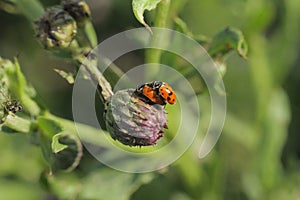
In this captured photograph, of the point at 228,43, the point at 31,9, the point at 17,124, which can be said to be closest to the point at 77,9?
the point at 31,9

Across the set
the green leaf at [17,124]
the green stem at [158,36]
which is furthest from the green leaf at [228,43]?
the green leaf at [17,124]

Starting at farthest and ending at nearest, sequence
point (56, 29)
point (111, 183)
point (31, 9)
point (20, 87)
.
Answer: point (111, 183), point (31, 9), point (20, 87), point (56, 29)

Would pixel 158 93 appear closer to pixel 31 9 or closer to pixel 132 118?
pixel 132 118

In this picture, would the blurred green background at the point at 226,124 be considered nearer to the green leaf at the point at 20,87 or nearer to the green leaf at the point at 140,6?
the green leaf at the point at 20,87

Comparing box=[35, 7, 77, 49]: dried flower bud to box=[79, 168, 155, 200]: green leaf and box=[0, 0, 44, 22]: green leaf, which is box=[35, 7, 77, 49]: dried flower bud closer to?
box=[0, 0, 44, 22]: green leaf

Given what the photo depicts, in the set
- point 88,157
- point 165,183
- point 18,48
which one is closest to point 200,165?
point 165,183

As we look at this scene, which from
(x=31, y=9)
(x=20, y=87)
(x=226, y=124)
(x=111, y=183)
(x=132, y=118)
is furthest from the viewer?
(x=226, y=124)
